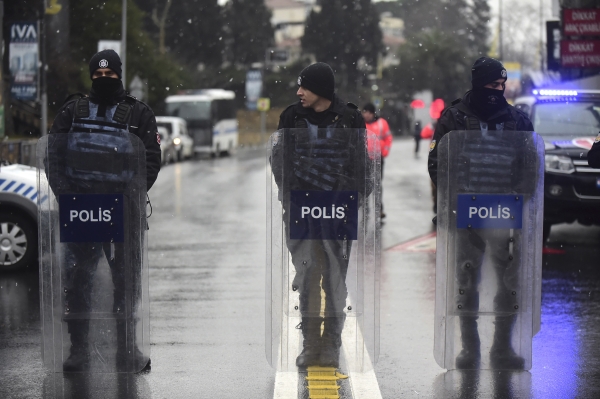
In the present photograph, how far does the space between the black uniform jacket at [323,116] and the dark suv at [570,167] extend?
20.8ft

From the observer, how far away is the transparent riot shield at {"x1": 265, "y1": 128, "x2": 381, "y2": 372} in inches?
242

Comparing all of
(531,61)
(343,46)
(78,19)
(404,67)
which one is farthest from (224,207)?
(531,61)

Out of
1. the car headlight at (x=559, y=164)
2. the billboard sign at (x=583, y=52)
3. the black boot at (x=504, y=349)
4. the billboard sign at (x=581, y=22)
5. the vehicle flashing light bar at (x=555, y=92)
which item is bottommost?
the black boot at (x=504, y=349)

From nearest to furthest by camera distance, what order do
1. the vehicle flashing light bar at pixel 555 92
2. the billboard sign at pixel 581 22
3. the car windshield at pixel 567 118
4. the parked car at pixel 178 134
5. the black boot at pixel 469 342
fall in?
the black boot at pixel 469 342 → the vehicle flashing light bar at pixel 555 92 → the car windshield at pixel 567 118 → the billboard sign at pixel 581 22 → the parked car at pixel 178 134

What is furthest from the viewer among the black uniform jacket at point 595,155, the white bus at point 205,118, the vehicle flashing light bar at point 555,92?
the white bus at point 205,118

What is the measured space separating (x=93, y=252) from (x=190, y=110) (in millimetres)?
43998

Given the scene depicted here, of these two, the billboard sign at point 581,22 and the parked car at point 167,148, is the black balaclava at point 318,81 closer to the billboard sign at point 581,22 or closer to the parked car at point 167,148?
the billboard sign at point 581,22

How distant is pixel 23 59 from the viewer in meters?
25.4

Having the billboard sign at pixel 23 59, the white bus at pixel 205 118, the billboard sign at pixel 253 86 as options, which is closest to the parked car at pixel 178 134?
the white bus at pixel 205 118

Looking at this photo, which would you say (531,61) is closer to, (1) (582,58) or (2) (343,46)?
(2) (343,46)

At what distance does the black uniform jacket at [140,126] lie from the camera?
652 cm

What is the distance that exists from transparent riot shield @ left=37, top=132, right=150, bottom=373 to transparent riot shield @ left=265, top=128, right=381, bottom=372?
80 centimetres

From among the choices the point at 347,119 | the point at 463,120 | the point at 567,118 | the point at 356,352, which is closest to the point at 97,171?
the point at 347,119

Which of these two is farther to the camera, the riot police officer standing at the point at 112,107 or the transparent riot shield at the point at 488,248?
the riot police officer standing at the point at 112,107
